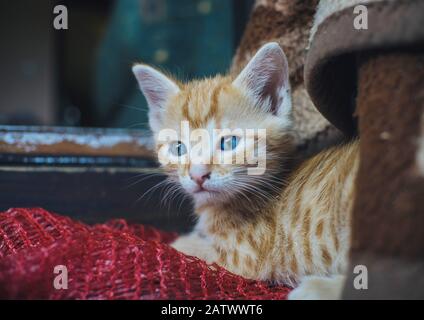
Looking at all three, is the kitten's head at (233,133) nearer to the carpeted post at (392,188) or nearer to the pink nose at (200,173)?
the pink nose at (200,173)

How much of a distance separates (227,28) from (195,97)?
2.28 ft

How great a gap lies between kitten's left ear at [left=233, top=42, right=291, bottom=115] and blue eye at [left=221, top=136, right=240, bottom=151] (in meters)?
0.13

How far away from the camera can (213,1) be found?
5.97 feet

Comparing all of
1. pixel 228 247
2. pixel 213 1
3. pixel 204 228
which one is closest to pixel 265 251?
pixel 228 247

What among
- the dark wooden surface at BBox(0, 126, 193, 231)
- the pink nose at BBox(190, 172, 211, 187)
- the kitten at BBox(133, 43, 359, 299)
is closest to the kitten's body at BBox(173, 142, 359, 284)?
the kitten at BBox(133, 43, 359, 299)

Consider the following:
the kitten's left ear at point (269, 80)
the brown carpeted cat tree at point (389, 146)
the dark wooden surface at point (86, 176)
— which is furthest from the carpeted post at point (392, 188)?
the dark wooden surface at point (86, 176)

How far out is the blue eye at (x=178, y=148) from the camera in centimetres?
114

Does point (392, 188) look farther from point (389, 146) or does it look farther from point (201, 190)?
point (201, 190)

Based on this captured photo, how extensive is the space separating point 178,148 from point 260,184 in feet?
0.77

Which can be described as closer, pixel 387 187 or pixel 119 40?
pixel 387 187

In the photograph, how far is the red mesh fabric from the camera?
2.35 feet

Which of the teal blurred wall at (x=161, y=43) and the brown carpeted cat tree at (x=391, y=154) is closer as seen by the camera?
the brown carpeted cat tree at (x=391, y=154)

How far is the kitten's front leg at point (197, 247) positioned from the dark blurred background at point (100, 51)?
1.65 ft
